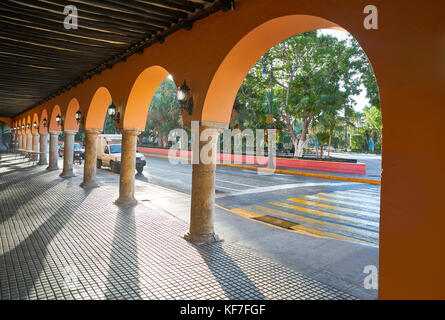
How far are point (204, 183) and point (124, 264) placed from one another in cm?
208

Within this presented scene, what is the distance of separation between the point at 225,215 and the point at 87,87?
758 cm

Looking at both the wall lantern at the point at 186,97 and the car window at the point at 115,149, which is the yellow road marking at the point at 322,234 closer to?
the wall lantern at the point at 186,97

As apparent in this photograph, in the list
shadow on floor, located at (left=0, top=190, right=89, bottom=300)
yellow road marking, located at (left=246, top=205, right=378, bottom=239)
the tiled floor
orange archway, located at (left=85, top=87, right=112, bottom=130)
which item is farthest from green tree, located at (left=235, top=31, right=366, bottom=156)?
shadow on floor, located at (left=0, top=190, right=89, bottom=300)

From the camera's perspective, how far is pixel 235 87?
601 cm

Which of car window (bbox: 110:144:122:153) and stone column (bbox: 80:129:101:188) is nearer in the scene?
stone column (bbox: 80:129:101:188)

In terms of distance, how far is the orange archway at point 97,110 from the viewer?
449 inches

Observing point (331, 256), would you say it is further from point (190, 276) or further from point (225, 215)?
point (225, 215)

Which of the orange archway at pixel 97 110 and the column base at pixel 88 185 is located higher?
the orange archway at pixel 97 110

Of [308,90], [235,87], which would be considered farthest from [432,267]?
[308,90]

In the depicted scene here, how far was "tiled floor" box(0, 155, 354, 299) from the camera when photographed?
390 centimetres

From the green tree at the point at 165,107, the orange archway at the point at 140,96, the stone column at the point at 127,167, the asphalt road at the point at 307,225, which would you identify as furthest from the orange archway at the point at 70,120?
the green tree at the point at 165,107

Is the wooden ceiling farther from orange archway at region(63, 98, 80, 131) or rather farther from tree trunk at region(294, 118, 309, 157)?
tree trunk at region(294, 118, 309, 157)

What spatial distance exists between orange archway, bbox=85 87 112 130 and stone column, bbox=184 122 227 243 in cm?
679

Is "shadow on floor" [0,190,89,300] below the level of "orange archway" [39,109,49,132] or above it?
below
